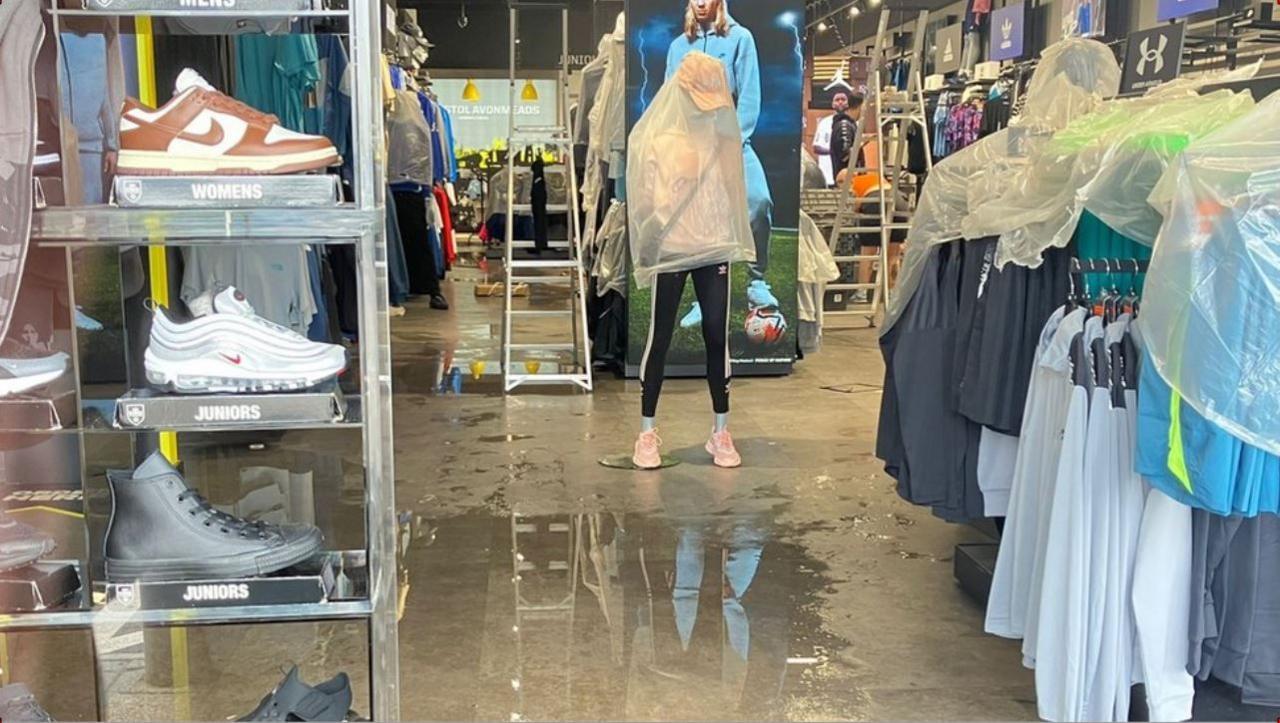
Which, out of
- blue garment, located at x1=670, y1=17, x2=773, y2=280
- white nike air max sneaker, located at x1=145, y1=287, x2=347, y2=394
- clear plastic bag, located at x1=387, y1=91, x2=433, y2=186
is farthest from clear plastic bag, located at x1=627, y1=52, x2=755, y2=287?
clear plastic bag, located at x1=387, y1=91, x2=433, y2=186

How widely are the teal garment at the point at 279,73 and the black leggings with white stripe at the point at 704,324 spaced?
77.9 inches

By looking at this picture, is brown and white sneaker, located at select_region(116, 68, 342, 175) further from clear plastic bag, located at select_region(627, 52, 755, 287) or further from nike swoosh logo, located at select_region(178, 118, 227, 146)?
clear plastic bag, located at select_region(627, 52, 755, 287)

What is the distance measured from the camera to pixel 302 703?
5.58 ft

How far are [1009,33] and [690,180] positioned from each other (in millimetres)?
2016

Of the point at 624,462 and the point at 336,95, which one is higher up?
the point at 336,95

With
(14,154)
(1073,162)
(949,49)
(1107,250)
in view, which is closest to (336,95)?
(14,154)

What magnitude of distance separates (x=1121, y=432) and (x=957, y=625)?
91 cm

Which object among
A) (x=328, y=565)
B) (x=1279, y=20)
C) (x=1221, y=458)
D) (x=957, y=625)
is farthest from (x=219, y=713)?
(x=1279, y=20)

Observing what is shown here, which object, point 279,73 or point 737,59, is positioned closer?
point 279,73

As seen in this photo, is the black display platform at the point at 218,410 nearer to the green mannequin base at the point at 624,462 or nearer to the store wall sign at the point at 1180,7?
the green mannequin base at the point at 624,462

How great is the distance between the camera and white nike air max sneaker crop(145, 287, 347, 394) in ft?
5.29

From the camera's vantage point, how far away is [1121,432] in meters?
2.13

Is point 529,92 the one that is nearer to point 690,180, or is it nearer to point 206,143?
point 690,180

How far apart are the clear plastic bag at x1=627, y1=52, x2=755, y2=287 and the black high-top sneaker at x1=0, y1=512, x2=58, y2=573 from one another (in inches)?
108
